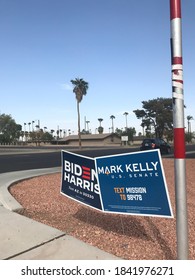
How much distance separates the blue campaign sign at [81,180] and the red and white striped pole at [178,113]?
6.18ft

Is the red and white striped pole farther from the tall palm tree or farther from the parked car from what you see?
the tall palm tree

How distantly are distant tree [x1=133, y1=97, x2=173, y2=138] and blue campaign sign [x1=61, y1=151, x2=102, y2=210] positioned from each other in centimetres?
8296

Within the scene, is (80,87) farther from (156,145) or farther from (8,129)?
(8,129)

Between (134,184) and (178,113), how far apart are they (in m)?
1.44

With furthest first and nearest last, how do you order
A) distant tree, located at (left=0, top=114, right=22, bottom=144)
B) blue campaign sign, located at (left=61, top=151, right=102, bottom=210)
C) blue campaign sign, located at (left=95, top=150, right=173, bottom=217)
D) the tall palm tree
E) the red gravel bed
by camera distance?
distant tree, located at (left=0, top=114, right=22, bottom=144) < the tall palm tree < blue campaign sign, located at (left=61, top=151, right=102, bottom=210) < the red gravel bed < blue campaign sign, located at (left=95, top=150, right=173, bottom=217)

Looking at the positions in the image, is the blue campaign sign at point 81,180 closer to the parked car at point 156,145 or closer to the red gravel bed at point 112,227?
the red gravel bed at point 112,227

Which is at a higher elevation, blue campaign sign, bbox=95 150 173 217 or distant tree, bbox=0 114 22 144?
distant tree, bbox=0 114 22 144

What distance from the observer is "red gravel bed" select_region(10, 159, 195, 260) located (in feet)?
14.1

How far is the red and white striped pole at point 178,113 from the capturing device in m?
3.27

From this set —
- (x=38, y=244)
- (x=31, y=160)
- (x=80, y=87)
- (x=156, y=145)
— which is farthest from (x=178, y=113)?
(x=80, y=87)

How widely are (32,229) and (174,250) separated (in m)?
2.18

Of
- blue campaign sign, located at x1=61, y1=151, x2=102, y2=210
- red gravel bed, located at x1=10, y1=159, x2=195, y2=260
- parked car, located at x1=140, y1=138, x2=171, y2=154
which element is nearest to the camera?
red gravel bed, located at x1=10, y1=159, x2=195, y2=260

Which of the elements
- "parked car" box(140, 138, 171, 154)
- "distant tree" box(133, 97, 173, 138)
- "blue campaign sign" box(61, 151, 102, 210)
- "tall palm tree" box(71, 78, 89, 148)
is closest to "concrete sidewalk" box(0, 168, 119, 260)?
"blue campaign sign" box(61, 151, 102, 210)

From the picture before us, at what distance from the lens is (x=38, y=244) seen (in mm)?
4348
